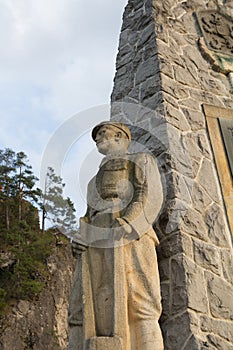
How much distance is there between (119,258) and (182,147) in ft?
6.00

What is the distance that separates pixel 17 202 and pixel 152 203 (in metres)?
21.4

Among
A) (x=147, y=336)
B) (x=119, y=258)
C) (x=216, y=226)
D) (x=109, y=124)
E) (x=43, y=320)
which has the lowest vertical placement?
(x=147, y=336)

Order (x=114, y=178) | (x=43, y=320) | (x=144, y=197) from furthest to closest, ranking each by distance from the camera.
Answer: (x=43, y=320) < (x=114, y=178) < (x=144, y=197)

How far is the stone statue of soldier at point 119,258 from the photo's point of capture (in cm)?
283

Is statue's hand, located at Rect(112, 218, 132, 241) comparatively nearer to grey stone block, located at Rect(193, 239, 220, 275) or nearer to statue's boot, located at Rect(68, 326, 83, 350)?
statue's boot, located at Rect(68, 326, 83, 350)

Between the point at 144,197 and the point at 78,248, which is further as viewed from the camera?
the point at 144,197

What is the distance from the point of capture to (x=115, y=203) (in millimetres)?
3375

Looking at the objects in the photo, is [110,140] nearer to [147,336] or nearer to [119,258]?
[119,258]

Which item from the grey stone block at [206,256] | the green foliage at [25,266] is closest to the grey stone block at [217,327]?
the grey stone block at [206,256]

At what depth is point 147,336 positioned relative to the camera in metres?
2.81

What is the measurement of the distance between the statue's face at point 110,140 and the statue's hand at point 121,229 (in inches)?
31.6

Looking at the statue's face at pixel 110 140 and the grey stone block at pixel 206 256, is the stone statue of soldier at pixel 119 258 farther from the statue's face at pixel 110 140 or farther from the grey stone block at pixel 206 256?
the grey stone block at pixel 206 256

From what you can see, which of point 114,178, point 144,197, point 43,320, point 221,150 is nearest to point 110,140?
point 114,178

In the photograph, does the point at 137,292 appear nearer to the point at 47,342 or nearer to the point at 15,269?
the point at 47,342
